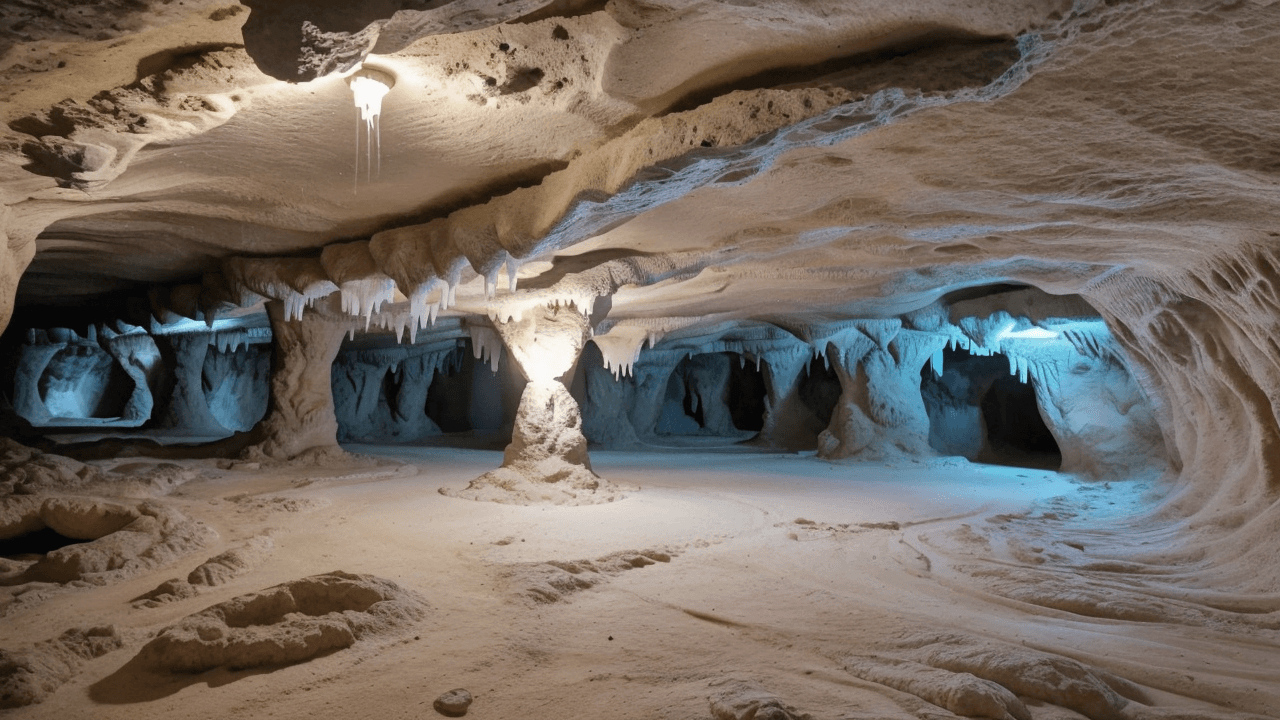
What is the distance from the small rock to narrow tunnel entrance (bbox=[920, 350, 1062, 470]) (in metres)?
18.3

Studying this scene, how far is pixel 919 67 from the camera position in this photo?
3512 mm

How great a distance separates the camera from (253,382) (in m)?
24.0

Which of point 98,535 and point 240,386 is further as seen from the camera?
point 240,386

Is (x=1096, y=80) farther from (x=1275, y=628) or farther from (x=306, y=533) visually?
(x=306, y=533)

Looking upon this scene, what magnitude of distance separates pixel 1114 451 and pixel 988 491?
2951 mm

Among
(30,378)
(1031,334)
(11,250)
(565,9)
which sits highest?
(565,9)

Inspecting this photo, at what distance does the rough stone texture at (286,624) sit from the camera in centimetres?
356

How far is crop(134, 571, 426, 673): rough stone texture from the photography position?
140 inches

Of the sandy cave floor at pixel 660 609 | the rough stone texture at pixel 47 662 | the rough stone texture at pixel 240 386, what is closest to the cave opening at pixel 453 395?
the rough stone texture at pixel 240 386

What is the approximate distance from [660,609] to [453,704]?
177 cm

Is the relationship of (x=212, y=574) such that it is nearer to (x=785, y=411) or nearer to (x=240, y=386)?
(x=785, y=411)

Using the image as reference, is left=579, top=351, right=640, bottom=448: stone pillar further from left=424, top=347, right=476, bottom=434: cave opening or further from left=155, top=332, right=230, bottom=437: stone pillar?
left=155, top=332, right=230, bottom=437: stone pillar

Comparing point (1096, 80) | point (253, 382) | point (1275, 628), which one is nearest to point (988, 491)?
point (1275, 628)

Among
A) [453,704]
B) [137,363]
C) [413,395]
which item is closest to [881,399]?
[413,395]
